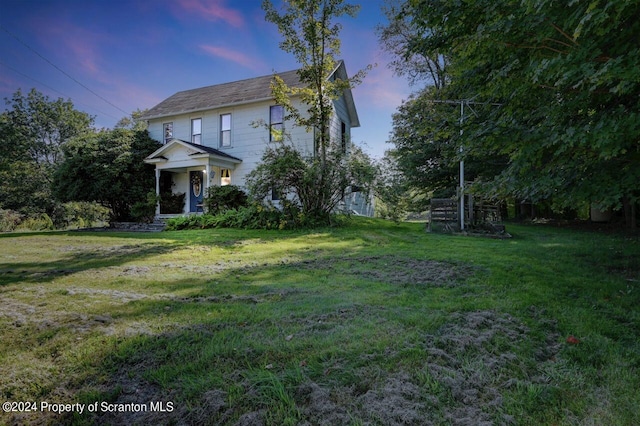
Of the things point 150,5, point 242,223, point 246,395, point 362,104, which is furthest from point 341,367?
point 362,104

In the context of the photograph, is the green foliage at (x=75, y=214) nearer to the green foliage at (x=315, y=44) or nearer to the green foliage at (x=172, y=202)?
the green foliage at (x=172, y=202)

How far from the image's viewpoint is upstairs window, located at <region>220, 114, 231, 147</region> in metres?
15.0

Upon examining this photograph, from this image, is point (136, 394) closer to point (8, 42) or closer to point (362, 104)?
point (8, 42)

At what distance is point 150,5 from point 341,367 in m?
11.5

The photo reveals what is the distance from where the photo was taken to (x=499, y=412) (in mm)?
1538

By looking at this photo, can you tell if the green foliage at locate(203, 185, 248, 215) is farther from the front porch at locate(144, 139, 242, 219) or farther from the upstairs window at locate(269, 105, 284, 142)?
the upstairs window at locate(269, 105, 284, 142)

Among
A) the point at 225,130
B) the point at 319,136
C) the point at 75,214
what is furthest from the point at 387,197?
the point at 75,214

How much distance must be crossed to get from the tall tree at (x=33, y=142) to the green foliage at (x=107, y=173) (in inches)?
306

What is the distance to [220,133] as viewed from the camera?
1518cm

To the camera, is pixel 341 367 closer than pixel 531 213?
Yes

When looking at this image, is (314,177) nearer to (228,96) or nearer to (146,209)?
(228,96)

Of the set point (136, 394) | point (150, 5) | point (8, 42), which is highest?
point (150, 5)

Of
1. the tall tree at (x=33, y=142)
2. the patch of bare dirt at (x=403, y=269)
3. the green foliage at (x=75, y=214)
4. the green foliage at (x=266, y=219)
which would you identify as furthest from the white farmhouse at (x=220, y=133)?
the tall tree at (x=33, y=142)

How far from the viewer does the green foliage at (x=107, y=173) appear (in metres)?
13.9
